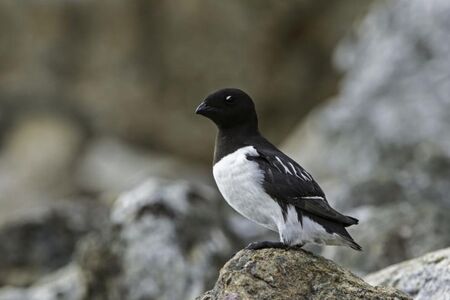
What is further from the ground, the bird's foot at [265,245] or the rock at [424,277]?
the bird's foot at [265,245]

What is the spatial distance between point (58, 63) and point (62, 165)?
3.39 m

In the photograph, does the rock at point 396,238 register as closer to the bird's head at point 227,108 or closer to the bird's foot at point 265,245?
the bird's head at point 227,108

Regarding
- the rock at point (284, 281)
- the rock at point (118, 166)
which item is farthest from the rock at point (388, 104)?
the rock at point (284, 281)

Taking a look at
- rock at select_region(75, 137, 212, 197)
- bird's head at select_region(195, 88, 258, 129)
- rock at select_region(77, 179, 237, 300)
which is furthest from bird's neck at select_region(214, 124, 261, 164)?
rock at select_region(75, 137, 212, 197)

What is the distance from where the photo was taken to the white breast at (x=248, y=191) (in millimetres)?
9133

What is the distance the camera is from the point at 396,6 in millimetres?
23719

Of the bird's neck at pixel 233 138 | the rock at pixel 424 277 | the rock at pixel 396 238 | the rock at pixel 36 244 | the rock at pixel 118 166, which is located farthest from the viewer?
the rock at pixel 118 166

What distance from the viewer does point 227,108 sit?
9.88 meters

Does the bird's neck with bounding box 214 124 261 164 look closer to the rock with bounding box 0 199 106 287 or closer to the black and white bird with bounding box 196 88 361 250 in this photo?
the black and white bird with bounding box 196 88 361 250

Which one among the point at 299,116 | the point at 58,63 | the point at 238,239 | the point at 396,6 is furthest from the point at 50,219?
the point at 58,63

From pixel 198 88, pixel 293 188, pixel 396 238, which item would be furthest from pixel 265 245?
pixel 198 88

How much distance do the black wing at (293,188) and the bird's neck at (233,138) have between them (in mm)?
321

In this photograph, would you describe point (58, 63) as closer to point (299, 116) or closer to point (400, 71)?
point (299, 116)

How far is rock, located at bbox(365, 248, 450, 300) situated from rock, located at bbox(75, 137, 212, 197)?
20883 millimetres
